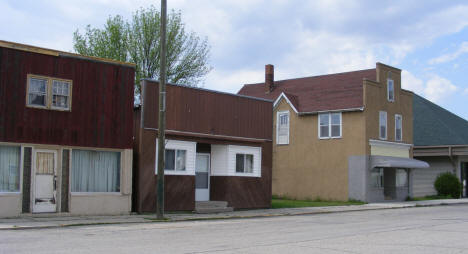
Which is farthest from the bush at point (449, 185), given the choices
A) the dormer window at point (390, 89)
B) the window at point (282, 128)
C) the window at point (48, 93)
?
the window at point (48, 93)

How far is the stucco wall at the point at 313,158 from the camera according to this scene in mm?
33625

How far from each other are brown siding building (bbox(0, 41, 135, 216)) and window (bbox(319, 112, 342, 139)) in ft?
54.0

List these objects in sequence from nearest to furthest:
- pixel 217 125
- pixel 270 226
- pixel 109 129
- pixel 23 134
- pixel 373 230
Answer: pixel 373 230, pixel 270 226, pixel 23 134, pixel 109 129, pixel 217 125

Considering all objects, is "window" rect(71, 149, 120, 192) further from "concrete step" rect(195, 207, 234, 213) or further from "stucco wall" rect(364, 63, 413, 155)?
"stucco wall" rect(364, 63, 413, 155)

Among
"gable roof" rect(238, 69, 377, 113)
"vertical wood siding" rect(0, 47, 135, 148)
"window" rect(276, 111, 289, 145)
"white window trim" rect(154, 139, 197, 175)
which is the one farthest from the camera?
"window" rect(276, 111, 289, 145)

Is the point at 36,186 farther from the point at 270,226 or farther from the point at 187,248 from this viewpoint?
the point at 187,248

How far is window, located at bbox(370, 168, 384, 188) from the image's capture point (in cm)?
3375

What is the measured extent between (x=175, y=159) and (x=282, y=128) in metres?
15.4

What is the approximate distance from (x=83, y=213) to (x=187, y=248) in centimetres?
951

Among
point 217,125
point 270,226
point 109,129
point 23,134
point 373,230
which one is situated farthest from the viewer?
point 217,125

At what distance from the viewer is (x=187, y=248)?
37.7ft

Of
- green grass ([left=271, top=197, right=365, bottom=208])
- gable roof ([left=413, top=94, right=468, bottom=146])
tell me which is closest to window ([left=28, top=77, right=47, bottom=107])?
green grass ([left=271, top=197, right=365, bottom=208])

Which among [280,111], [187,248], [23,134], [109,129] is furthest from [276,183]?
[187,248]

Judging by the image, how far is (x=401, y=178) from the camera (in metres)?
36.5
